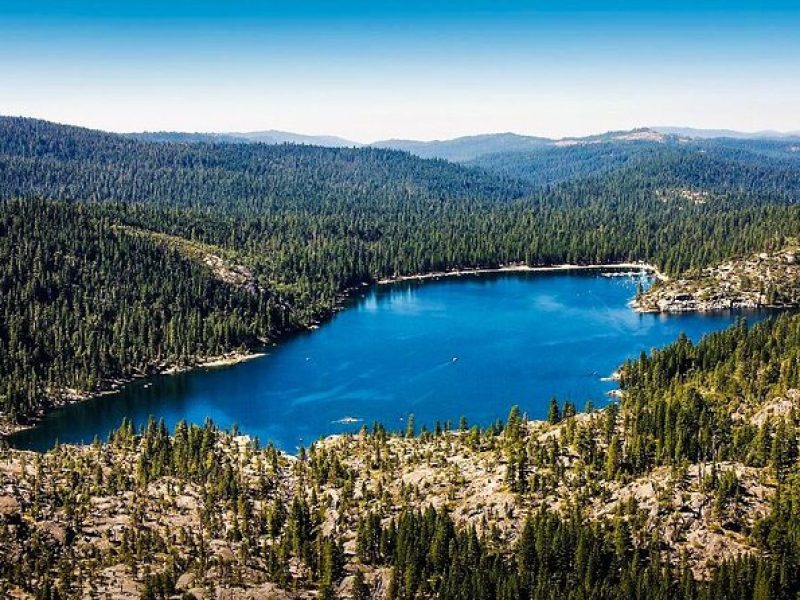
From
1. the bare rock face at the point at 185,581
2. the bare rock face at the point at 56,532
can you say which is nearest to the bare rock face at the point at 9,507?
the bare rock face at the point at 56,532

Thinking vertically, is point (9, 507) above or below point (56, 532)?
above

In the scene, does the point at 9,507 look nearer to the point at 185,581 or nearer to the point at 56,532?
the point at 56,532

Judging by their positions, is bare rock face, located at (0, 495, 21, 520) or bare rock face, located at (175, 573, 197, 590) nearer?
bare rock face, located at (175, 573, 197, 590)

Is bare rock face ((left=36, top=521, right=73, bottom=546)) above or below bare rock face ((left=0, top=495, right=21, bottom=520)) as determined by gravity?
below

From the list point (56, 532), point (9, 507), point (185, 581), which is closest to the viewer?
point (185, 581)

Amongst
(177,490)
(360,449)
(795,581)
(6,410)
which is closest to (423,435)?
(360,449)

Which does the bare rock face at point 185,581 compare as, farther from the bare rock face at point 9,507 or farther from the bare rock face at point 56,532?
the bare rock face at point 9,507

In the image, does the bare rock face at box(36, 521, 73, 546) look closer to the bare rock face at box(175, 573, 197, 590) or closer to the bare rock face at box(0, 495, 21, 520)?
the bare rock face at box(0, 495, 21, 520)

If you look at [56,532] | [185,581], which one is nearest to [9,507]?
[56,532]

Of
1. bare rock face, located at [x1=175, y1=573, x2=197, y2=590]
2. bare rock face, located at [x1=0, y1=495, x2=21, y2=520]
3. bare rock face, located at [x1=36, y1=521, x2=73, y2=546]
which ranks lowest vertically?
bare rock face, located at [x1=175, y1=573, x2=197, y2=590]

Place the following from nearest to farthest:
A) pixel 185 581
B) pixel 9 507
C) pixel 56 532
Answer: pixel 185 581 < pixel 56 532 < pixel 9 507

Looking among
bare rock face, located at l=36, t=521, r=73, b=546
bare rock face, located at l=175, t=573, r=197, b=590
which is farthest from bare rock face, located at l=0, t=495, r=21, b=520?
bare rock face, located at l=175, t=573, r=197, b=590
